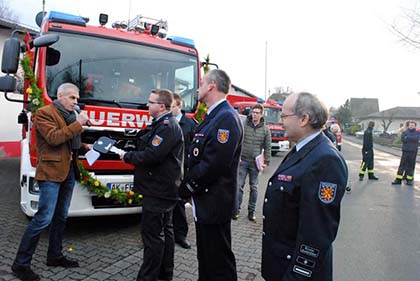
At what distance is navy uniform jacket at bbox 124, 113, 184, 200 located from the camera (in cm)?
317

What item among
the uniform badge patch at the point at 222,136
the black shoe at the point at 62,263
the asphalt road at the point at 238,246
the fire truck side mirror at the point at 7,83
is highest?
the fire truck side mirror at the point at 7,83

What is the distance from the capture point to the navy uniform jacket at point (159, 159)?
317cm

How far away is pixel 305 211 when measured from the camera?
175 cm

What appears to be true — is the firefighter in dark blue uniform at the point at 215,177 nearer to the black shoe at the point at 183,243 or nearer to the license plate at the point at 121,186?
the black shoe at the point at 183,243

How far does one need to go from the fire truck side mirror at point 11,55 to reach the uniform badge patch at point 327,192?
4.13 meters

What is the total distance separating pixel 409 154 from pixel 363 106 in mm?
90871

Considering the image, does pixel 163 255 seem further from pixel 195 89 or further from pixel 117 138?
pixel 195 89

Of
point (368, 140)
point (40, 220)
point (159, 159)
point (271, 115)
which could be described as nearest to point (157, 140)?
point (159, 159)

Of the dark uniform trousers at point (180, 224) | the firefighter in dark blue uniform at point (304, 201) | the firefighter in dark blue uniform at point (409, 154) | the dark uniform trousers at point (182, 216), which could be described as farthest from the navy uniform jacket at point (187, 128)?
the firefighter in dark blue uniform at point (409, 154)

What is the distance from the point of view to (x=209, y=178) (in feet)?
8.81

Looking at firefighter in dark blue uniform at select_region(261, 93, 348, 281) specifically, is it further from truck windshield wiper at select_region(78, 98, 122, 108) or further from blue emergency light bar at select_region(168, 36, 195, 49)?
blue emergency light bar at select_region(168, 36, 195, 49)

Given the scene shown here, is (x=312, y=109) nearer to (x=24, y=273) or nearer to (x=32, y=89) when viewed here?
(x=24, y=273)

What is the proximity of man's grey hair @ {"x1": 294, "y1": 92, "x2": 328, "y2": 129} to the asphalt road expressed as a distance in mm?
2471

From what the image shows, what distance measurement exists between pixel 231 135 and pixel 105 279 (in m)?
2.15
